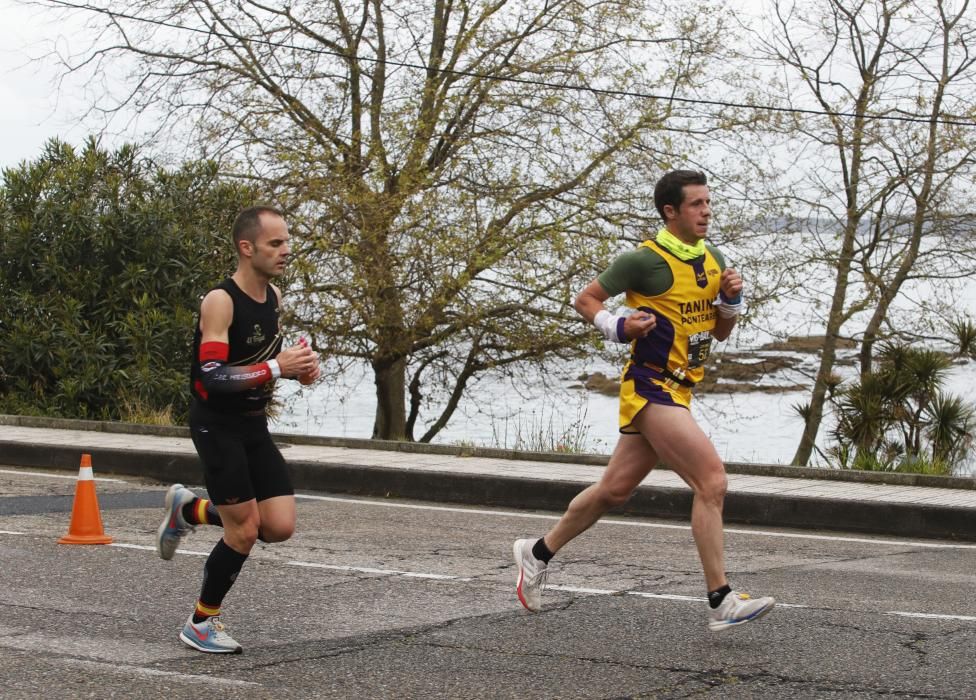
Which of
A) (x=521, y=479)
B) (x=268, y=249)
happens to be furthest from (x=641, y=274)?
(x=521, y=479)

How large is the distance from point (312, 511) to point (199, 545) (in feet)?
5.93

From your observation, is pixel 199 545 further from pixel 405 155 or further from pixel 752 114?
pixel 752 114

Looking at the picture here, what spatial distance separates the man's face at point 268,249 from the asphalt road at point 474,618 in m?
1.54

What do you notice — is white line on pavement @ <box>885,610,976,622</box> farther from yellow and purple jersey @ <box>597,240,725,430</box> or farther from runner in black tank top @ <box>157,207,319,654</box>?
runner in black tank top @ <box>157,207,319,654</box>

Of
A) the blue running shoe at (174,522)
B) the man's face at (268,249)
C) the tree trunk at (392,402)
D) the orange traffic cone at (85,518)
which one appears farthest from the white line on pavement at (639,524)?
the tree trunk at (392,402)

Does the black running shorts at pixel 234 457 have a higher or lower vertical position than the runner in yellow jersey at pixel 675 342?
lower

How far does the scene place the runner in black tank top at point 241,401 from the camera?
5320 mm

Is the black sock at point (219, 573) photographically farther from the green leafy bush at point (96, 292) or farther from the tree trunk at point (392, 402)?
the tree trunk at point (392, 402)

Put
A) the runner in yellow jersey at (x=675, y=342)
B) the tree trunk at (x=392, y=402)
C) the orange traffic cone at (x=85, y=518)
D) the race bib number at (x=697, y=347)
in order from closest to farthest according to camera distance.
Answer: the runner in yellow jersey at (x=675, y=342)
the race bib number at (x=697, y=347)
the orange traffic cone at (x=85, y=518)
the tree trunk at (x=392, y=402)

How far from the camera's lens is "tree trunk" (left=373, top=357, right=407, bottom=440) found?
21.9m

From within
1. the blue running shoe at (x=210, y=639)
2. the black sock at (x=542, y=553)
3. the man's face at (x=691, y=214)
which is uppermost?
the man's face at (x=691, y=214)

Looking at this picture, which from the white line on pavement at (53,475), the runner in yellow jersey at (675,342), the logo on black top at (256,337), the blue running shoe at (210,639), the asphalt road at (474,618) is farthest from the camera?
the white line on pavement at (53,475)

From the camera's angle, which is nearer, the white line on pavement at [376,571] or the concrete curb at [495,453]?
the white line on pavement at [376,571]

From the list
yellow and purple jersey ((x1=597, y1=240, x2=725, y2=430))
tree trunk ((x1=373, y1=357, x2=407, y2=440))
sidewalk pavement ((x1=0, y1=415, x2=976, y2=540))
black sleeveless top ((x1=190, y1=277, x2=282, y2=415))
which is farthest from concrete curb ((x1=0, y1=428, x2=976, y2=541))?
tree trunk ((x1=373, y1=357, x2=407, y2=440))
